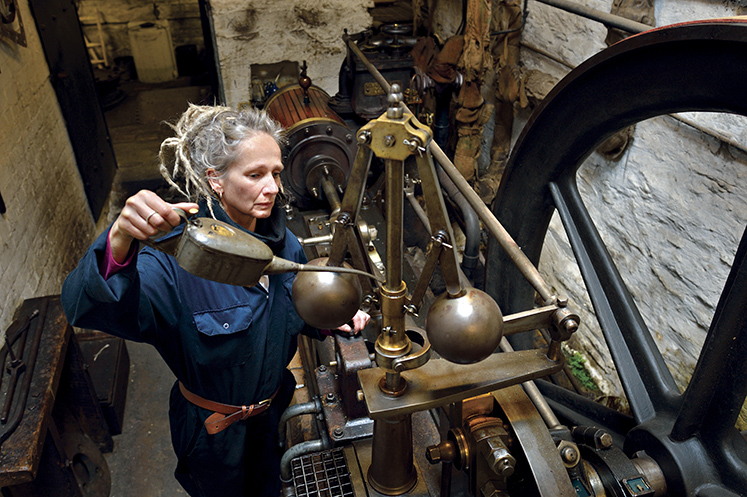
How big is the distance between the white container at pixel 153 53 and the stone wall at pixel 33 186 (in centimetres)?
461

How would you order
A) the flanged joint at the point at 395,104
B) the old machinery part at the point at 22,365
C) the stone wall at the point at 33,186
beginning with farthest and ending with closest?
the stone wall at the point at 33,186, the old machinery part at the point at 22,365, the flanged joint at the point at 395,104

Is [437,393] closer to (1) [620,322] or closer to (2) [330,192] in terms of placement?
(1) [620,322]

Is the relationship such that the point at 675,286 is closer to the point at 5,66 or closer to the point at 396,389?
the point at 396,389

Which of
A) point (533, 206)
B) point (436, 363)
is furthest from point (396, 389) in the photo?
point (533, 206)

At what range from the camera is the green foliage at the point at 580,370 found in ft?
10.3

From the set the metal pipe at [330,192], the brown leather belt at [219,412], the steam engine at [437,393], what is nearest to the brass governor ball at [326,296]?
the steam engine at [437,393]

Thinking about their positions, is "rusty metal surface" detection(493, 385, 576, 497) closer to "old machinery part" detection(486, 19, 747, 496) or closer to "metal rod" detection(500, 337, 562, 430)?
"metal rod" detection(500, 337, 562, 430)

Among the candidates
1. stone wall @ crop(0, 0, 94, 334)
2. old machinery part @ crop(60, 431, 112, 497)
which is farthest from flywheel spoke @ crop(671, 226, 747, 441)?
stone wall @ crop(0, 0, 94, 334)

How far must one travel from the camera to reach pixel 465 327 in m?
0.94

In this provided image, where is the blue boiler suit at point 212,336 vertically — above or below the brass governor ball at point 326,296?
below

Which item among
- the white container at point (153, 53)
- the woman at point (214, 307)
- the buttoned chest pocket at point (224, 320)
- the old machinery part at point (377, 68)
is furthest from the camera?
the white container at point (153, 53)

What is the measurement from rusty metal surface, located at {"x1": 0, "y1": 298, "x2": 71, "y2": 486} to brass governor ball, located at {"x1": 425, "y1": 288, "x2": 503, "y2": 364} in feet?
5.29

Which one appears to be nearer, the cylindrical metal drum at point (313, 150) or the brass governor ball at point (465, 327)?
the brass governor ball at point (465, 327)

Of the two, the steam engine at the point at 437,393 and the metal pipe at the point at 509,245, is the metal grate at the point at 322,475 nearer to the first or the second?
the steam engine at the point at 437,393
